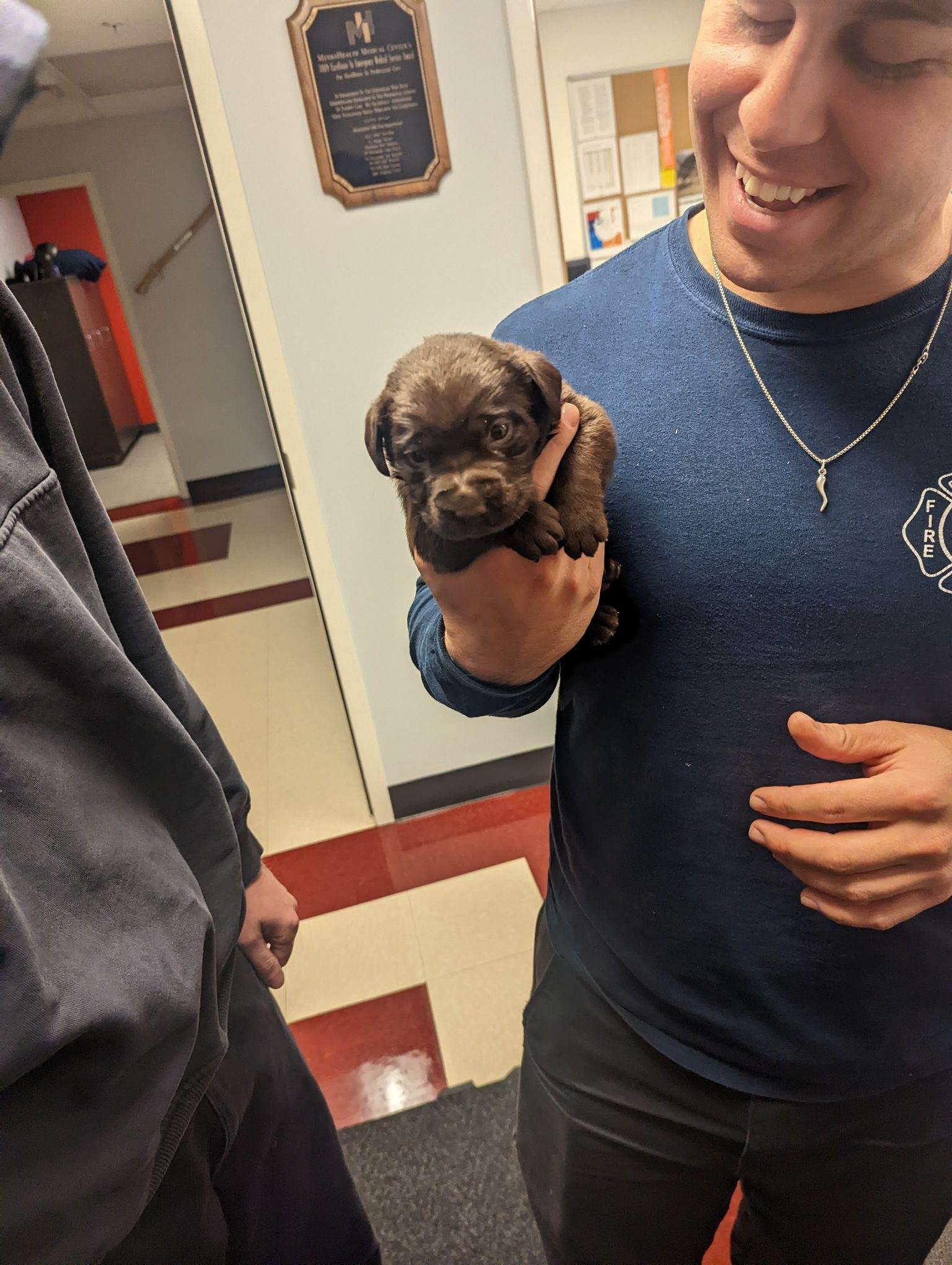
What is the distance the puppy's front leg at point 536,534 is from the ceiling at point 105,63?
537cm

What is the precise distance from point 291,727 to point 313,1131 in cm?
258

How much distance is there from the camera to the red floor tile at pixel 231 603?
4984mm

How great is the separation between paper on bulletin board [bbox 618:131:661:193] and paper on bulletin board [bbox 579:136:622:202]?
1.8 inches

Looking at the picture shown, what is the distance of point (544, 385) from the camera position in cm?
88

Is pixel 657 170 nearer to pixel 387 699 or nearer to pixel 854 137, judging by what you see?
pixel 387 699

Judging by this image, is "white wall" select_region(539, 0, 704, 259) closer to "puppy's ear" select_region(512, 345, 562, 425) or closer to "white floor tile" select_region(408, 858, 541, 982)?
"white floor tile" select_region(408, 858, 541, 982)

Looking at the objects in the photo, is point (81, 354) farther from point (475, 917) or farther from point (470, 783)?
point (475, 917)

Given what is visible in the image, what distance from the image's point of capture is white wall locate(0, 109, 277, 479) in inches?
282

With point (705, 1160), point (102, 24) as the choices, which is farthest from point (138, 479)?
point (705, 1160)

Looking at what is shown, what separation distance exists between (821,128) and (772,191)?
6cm

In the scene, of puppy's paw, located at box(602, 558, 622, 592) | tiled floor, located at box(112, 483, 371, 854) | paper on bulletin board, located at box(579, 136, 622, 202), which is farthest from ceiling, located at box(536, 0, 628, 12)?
puppy's paw, located at box(602, 558, 622, 592)

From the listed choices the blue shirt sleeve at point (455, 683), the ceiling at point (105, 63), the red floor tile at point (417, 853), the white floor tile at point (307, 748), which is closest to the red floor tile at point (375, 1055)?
the red floor tile at point (417, 853)

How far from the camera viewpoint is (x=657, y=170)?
14.5 feet

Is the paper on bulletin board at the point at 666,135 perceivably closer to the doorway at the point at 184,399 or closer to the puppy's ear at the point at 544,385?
the doorway at the point at 184,399
